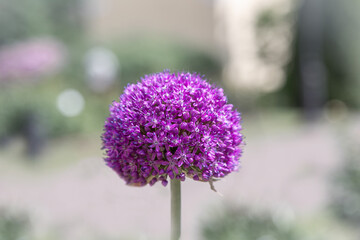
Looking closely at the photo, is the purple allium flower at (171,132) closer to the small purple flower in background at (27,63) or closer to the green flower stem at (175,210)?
the green flower stem at (175,210)

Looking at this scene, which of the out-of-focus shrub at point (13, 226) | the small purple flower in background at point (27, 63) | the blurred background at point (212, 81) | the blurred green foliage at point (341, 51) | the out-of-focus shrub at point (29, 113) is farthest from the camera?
the blurred green foliage at point (341, 51)

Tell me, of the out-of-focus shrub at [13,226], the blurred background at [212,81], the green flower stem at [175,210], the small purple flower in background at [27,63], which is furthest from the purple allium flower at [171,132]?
the small purple flower in background at [27,63]

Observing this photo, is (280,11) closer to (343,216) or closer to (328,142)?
(328,142)

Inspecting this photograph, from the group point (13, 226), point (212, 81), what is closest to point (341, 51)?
point (212, 81)

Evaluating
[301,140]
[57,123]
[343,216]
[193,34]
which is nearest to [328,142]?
[301,140]

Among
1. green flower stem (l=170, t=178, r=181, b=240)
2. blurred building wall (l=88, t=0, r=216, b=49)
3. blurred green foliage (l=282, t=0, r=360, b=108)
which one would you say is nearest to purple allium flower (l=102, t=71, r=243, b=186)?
green flower stem (l=170, t=178, r=181, b=240)
